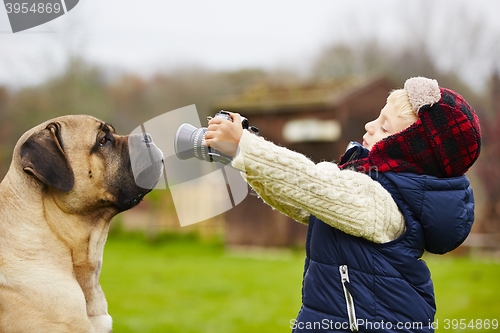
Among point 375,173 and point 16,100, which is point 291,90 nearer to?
point 16,100

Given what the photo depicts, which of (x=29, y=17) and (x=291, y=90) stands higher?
(x=29, y=17)

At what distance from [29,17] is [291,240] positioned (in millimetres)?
10749

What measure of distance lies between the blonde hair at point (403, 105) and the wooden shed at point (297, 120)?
1036 cm

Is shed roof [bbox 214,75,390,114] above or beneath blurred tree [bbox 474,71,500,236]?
above

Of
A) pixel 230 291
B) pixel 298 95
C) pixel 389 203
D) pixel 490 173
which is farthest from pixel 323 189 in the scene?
pixel 490 173

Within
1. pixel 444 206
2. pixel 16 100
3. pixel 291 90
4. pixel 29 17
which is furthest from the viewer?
pixel 291 90

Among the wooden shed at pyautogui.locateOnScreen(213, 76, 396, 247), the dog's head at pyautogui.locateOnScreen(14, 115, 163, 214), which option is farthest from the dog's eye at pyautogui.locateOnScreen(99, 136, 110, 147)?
the wooden shed at pyautogui.locateOnScreen(213, 76, 396, 247)

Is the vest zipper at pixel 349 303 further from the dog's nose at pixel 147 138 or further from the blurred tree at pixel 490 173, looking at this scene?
the blurred tree at pixel 490 173

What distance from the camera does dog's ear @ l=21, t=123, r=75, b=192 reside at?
8.69 feet

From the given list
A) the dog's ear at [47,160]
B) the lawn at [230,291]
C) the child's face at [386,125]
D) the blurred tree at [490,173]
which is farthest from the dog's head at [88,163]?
the blurred tree at [490,173]

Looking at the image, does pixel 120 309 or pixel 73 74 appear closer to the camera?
pixel 120 309

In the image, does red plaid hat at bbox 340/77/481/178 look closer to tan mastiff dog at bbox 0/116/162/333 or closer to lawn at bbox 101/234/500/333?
tan mastiff dog at bbox 0/116/162/333

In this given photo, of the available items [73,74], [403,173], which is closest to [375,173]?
[403,173]

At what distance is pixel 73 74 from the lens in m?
13.1
